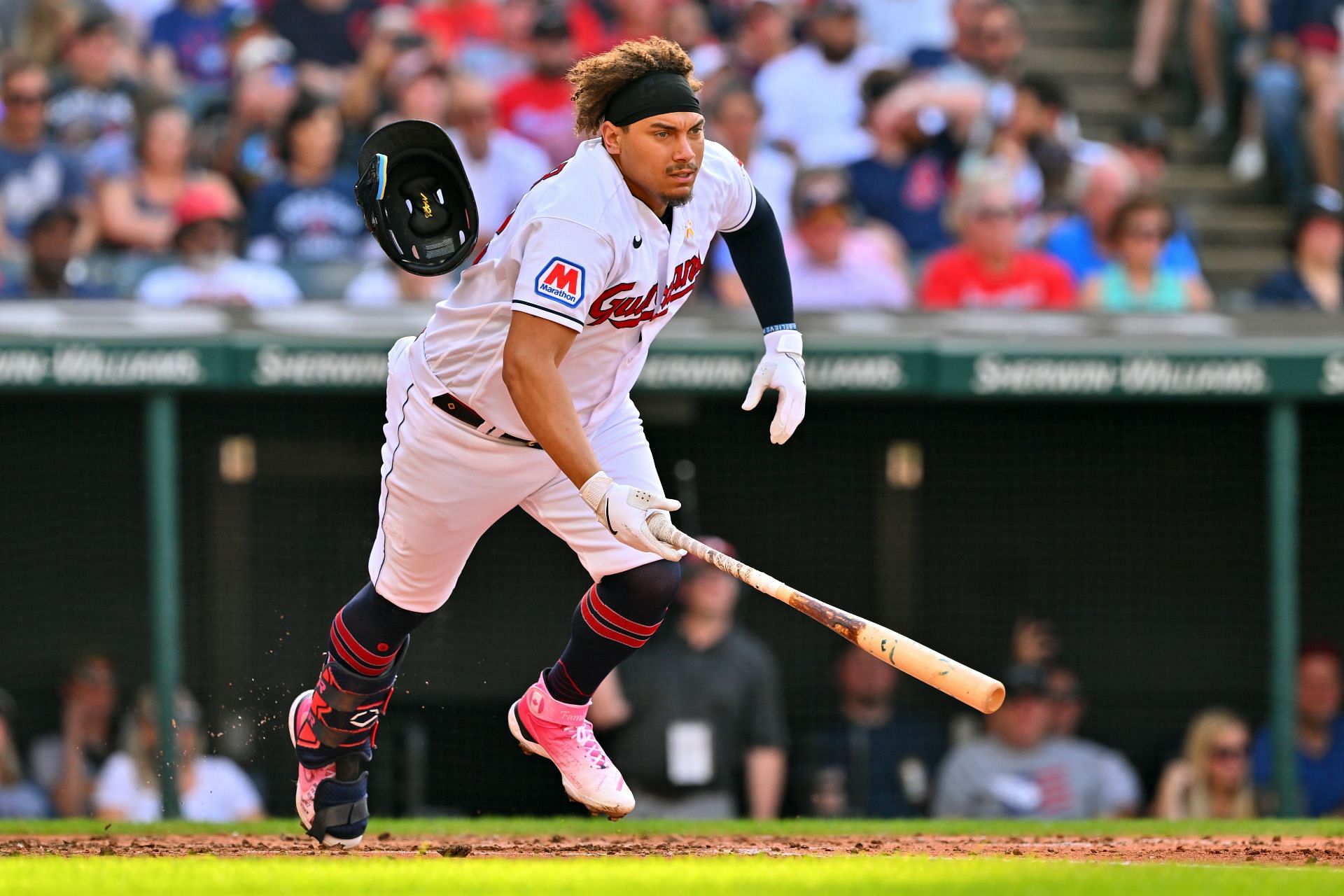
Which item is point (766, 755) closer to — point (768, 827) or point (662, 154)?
point (768, 827)

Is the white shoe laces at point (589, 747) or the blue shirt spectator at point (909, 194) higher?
the blue shirt spectator at point (909, 194)

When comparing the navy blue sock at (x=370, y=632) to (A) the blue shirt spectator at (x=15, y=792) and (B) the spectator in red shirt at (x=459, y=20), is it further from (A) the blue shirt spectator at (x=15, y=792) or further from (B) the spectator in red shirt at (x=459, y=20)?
(B) the spectator in red shirt at (x=459, y=20)

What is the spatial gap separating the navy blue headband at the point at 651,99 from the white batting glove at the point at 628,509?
83cm

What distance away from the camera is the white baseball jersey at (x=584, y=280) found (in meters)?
4.24

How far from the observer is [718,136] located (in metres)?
8.81

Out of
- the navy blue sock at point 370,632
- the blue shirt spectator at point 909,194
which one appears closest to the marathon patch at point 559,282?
the navy blue sock at point 370,632

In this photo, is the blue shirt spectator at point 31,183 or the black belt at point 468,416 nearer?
the black belt at point 468,416

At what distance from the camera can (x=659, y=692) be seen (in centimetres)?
744

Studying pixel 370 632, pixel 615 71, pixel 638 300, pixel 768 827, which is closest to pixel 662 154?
pixel 615 71

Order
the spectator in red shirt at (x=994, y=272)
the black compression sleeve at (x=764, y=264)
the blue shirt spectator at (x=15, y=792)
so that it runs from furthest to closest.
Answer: the spectator in red shirt at (x=994, y=272), the blue shirt spectator at (x=15, y=792), the black compression sleeve at (x=764, y=264)

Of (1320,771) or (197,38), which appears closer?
(1320,771)

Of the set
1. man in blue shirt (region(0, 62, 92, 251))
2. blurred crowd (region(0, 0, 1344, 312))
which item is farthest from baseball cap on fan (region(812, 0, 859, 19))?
man in blue shirt (region(0, 62, 92, 251))

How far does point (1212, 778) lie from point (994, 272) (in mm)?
2262

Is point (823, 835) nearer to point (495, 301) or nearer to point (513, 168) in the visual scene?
point (495, 301)
